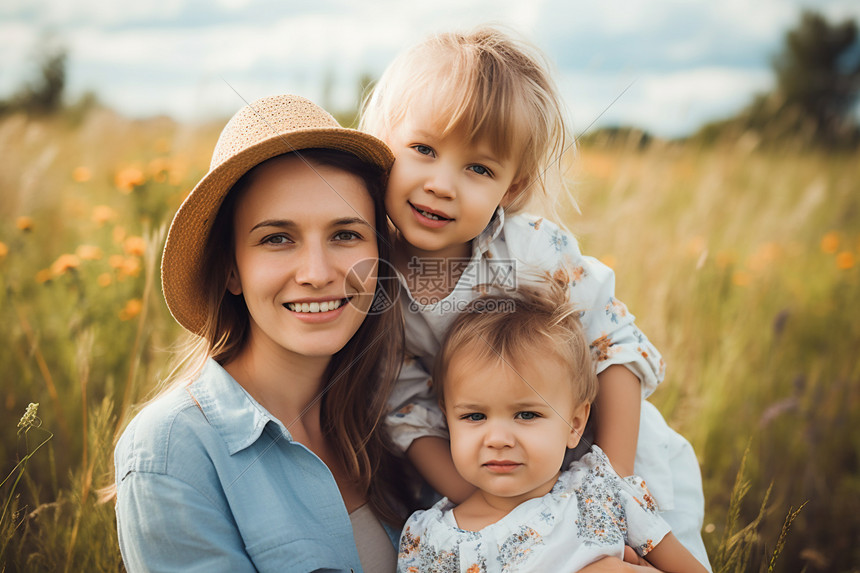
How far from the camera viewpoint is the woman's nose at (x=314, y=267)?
64.4 inches

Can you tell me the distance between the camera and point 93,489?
1.97 m

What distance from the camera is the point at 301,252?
1675 millimetres

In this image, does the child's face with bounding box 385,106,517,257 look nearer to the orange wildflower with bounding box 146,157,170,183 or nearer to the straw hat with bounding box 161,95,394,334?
the straw hat with bounding box 161,95,394,334

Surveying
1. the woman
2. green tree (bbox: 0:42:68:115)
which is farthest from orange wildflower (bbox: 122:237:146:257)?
green tree (bbox: 0:42:68:115)

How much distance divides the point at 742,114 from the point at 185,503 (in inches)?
350

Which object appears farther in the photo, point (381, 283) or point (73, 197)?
point (73, 197)

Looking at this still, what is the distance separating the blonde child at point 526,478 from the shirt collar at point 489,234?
13.1 inches

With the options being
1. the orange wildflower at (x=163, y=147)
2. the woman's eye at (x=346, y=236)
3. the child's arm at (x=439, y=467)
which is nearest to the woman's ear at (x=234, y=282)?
the woman's eye at (x=346, y=236)

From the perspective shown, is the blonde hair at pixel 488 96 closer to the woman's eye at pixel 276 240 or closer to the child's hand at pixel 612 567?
the woman's eye at pixel 276 240

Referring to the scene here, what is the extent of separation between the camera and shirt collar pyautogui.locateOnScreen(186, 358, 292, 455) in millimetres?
1597

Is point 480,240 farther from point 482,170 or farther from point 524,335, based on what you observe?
point 524,335

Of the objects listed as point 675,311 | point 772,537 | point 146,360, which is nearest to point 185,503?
point 146,360

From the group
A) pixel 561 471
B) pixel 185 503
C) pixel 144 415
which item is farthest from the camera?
pixel 561 471

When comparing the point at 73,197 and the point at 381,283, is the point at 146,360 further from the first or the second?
the point at 73,197
